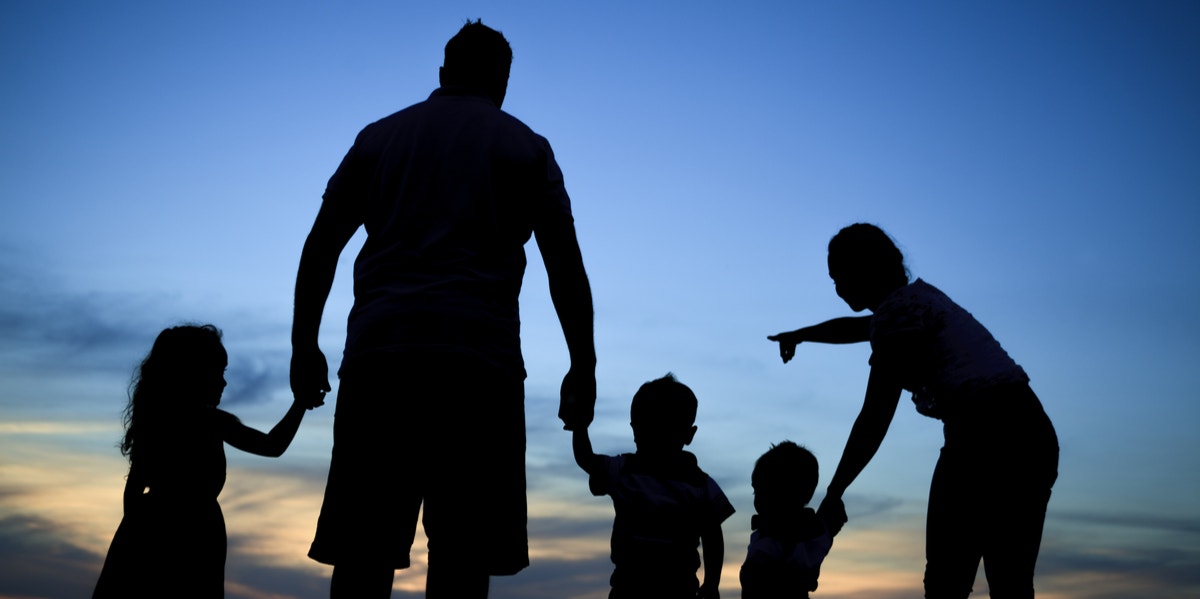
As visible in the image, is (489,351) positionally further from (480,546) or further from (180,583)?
(180,583)

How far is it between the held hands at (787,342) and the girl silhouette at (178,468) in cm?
250

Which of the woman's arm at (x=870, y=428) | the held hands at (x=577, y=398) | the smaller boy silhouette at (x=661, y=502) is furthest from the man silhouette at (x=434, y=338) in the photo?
the smaller boy silhouette at (x=661, y=502)

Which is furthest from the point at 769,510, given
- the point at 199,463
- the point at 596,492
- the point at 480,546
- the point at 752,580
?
the point at 199,463

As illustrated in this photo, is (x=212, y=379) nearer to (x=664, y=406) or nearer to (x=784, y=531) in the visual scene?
(x=664, y=406)

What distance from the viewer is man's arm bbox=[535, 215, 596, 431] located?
3695mm

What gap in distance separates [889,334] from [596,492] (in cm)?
186

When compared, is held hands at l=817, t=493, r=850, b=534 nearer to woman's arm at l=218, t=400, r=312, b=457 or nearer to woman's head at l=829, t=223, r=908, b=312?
woman's head at l=829, t=223, r=908, b=312

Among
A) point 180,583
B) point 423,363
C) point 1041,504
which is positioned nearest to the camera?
point 423,363

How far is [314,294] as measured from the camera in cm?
365

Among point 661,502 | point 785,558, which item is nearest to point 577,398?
point 661,502

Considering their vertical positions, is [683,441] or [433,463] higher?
[683,441]

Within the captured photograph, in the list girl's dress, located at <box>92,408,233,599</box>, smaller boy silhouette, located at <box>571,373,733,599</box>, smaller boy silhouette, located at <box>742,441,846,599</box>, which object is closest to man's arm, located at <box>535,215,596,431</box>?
smaller boy silhouette, located at <box>571,373,733,599</box>

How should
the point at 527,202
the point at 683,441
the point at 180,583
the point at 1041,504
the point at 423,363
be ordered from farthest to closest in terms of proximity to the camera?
the point at 683,441 → the point at 180,583 → the point at 1041,504 → the point at 527,202 → the point at 423,363

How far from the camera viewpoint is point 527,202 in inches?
141
